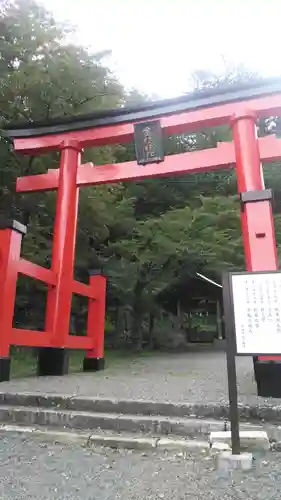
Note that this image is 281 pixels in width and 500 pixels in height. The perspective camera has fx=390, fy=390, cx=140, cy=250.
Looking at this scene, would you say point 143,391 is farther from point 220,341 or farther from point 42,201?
point 220,341

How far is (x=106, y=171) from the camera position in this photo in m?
6.86

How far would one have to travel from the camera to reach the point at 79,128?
22.2 feet

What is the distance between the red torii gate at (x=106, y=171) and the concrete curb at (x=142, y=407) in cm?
133

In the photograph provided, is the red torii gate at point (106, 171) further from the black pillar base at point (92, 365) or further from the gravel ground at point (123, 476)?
the gravel ground at point (123, 476)

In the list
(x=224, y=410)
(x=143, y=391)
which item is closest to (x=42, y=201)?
(x=143, y=391)

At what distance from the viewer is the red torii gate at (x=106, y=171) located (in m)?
4.94

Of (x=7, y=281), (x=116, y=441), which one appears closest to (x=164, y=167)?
(x=7, y=281)

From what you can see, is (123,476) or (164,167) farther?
(164,167)

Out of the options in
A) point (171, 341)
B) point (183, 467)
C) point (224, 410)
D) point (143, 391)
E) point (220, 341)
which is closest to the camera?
point (183, 467)

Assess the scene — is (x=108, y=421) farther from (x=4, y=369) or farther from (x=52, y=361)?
(x=52, y=361)

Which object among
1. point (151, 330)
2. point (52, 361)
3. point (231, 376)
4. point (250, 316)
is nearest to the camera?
point (231, 376)

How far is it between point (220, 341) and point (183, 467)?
1492 centimetres

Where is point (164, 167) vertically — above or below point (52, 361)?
above

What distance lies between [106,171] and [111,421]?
4627mm
